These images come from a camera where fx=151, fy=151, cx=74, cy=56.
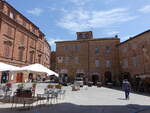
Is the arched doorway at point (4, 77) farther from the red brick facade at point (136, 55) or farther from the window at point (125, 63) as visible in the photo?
the window at point (125, 63)

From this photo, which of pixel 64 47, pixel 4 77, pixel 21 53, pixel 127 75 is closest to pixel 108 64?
pixel 127 75

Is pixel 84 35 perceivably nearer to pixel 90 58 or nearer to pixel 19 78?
pixel 90 58

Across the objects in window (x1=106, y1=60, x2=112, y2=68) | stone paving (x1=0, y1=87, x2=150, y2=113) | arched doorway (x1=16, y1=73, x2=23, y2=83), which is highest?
window (x1=106, y1=60, x2=112, y2=68)

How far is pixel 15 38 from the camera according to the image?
32125 millimetres

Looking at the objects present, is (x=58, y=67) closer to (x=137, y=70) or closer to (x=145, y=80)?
(x=137, y=70)

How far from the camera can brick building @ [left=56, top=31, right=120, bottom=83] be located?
34.9 metres

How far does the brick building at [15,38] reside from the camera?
28.6 meters

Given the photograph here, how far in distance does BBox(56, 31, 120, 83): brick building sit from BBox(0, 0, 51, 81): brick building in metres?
7.45

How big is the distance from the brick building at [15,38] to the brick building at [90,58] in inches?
293

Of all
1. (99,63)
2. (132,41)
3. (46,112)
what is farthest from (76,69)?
(46,112)

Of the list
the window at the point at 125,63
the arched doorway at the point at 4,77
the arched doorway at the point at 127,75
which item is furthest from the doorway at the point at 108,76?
the arched doorway at the point at 4,77

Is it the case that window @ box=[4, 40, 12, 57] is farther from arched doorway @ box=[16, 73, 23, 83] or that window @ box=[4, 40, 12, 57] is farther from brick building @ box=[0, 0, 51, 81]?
arched doorway @ box=[16, 73, 23, 83]

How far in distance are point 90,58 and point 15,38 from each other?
17.4 meters

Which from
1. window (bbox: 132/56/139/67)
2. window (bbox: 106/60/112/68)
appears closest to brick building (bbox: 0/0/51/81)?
window (bbox: 106/60/112/68)
